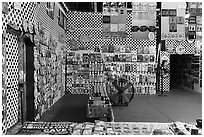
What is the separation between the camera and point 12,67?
5137 mm

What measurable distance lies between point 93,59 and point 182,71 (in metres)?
6.86

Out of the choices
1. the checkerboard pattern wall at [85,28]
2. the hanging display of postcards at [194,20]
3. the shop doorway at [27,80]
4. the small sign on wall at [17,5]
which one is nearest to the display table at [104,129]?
the shop doorway at [27,80]

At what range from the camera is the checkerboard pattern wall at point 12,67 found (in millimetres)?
4750

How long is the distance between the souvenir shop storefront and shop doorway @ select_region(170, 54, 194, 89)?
59mm

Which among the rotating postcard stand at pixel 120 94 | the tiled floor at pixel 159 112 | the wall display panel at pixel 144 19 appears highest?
the wall display panel at pixel 144 19

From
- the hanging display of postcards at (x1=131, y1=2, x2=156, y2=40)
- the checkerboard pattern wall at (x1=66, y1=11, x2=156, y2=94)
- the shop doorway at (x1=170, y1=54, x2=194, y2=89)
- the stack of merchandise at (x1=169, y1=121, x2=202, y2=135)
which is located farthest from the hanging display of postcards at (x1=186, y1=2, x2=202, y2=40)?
the shop doorway at (x1=170, y1=54, x2=194, y2=89)

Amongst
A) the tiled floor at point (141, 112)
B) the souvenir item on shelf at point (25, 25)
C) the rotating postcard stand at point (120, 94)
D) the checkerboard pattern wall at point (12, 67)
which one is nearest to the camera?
the checkerboard pattern wall at point (12, 67)

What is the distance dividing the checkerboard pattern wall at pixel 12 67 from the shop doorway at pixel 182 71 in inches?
418

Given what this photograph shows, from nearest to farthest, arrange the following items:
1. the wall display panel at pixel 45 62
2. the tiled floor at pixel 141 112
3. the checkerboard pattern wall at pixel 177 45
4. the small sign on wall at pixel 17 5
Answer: the small sign on wall at pixel 17 5
the wall display panel at pixel 45 62
the tiled floor at pixel 141 112
the checkerboard pattern wall at pixel 177 45

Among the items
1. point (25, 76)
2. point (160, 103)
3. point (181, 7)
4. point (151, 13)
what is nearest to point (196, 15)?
point (181, 7)

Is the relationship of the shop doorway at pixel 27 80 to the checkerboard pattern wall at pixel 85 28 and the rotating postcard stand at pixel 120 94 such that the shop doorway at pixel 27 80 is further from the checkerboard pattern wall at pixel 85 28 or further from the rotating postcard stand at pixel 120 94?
the checkerboard pattern wall at pixel 85 28

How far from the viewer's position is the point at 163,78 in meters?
12.9

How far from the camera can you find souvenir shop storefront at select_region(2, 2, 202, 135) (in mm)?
4336

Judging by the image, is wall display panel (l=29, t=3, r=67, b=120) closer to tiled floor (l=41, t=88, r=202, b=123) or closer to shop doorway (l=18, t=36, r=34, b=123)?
shop doorway (l=18, t=36, r=34, b=123)
